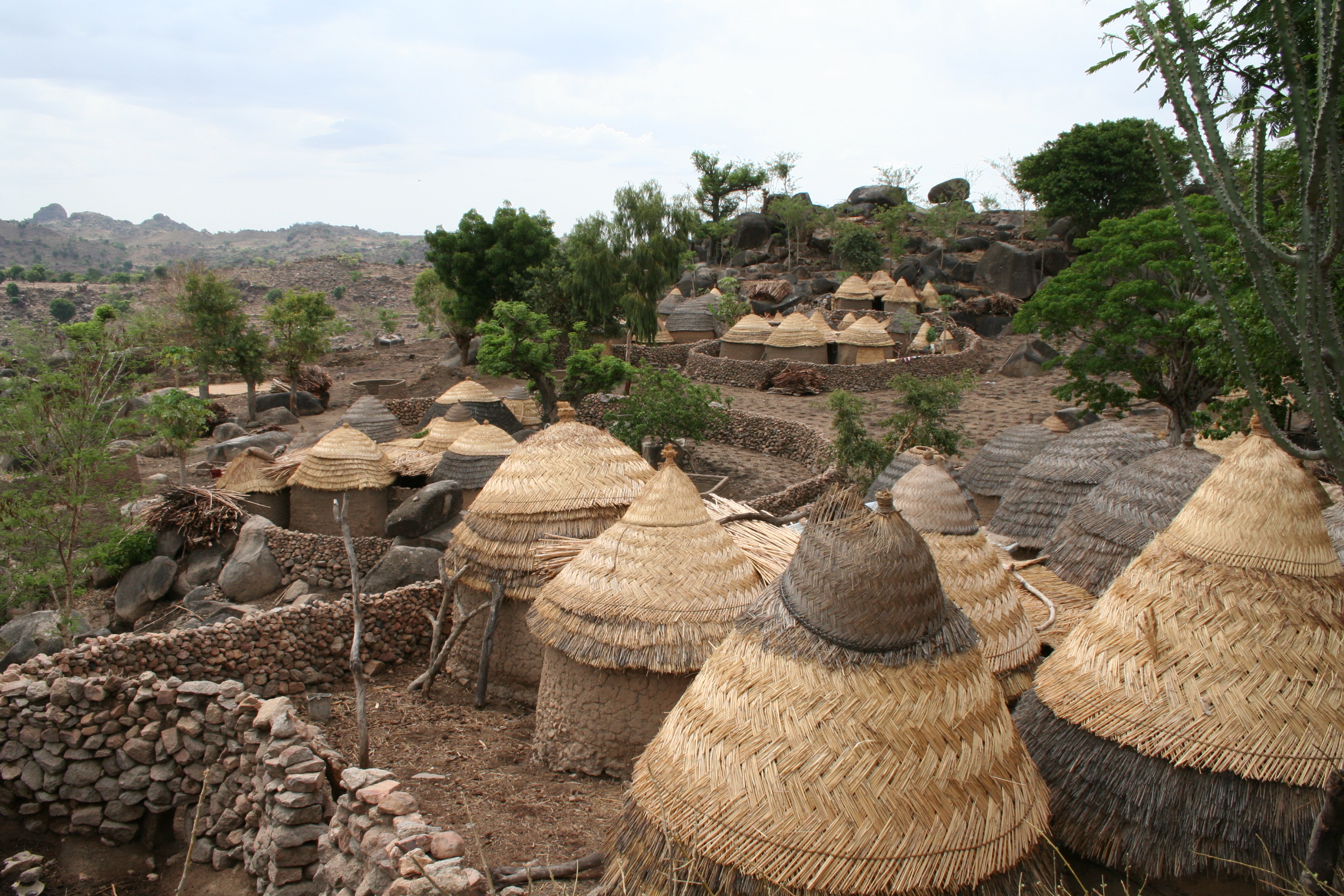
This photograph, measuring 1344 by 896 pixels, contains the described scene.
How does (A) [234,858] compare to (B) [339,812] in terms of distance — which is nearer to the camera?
(B) [339,812]

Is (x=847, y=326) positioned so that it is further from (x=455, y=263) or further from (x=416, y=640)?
(x=416, y=640)

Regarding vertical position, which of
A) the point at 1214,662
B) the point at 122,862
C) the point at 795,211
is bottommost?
the point at 122,862

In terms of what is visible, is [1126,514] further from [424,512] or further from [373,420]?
[373,420]

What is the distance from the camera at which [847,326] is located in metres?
32.9

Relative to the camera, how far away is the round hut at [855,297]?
39969mm

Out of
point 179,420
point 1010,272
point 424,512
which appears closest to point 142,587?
point 179,420

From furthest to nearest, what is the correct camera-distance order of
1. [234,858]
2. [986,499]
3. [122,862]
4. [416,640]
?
1. [986,499]
2. [416,640]
3. [122,862]
4. [234,858]

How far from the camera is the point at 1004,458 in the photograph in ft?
48.3

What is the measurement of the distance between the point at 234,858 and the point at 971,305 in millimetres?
37560

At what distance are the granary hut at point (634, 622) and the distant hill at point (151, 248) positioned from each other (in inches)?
3469

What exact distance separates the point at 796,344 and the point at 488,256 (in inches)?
452

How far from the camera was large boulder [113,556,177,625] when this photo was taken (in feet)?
48.0

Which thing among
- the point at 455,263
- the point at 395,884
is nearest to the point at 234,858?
the point at 395,884

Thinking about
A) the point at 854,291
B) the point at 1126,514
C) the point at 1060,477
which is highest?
the point at 854,291
